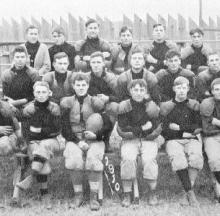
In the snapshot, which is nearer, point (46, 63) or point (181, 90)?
point (181, 90)

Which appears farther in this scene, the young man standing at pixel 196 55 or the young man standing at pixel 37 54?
the young man standing at pixel 196 55

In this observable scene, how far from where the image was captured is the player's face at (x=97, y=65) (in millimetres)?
5367

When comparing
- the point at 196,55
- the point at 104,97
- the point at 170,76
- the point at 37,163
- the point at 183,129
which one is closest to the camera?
the point at 37,163

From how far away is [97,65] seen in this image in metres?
5.38

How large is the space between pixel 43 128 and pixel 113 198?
3.48ft

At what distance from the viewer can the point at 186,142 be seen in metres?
4.92

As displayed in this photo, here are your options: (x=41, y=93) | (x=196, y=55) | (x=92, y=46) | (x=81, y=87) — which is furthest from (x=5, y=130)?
(x=196, y=55)

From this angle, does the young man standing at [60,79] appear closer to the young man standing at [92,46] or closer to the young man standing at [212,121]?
the young man standing at [92,46]

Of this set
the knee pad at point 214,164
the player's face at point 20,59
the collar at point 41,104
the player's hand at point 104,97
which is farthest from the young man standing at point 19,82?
the knee pad at point 214,164

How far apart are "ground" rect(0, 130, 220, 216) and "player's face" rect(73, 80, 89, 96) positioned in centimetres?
111

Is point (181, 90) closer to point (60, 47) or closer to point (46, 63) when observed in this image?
point (46, 63)

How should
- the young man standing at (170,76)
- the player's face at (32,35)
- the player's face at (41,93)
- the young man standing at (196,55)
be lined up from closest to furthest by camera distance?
1. the player's face at (41,93)
2. the young man standing at (170,76)
3. the player's face at (32,35)
4. the young man standing at (196,55)

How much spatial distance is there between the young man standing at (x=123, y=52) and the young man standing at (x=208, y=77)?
108 cm

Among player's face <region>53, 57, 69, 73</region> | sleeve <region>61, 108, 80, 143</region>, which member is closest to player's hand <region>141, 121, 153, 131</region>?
sleeve <region>61, 108, 80, 143</region>
